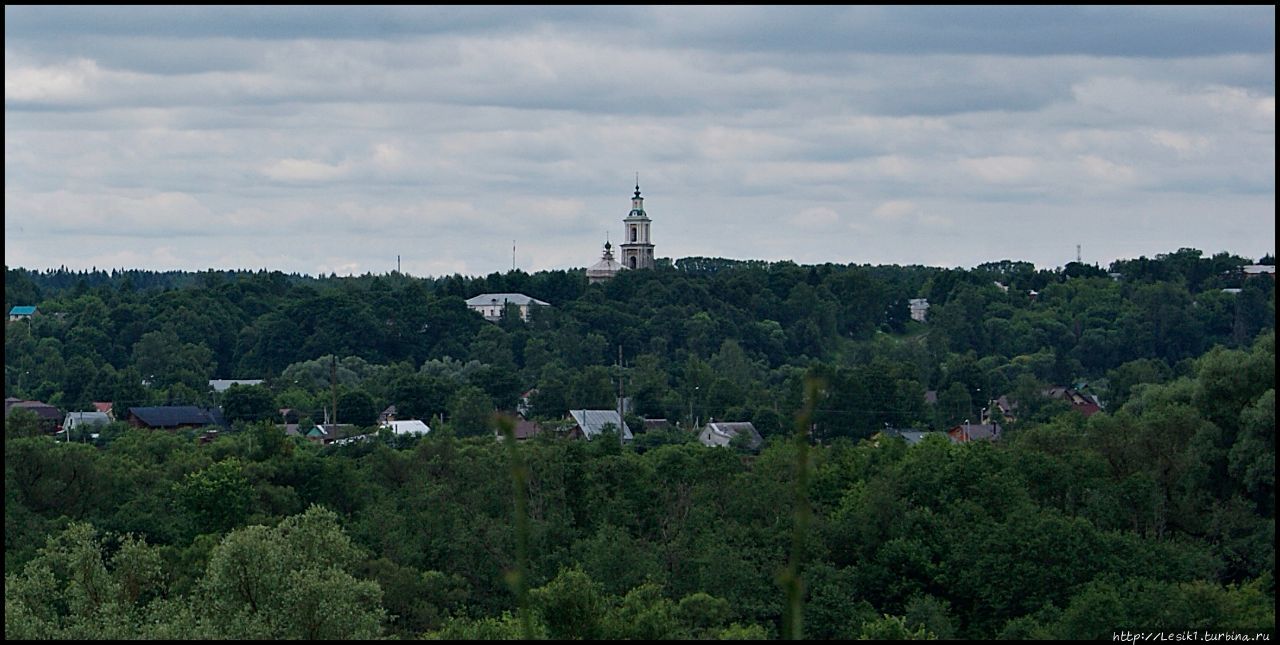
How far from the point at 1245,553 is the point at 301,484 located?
67.7 ft

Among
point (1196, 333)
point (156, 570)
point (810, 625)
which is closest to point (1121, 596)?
point (810, 625)

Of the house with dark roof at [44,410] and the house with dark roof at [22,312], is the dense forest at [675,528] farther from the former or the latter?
the house with dark roof at [22,312]

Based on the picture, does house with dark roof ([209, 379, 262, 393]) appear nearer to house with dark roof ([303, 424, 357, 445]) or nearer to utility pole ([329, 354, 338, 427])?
utility pole ([329, 354, 338, 427])

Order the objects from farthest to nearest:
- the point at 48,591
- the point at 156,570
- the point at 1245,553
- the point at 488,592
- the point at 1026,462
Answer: the point at 1026,462 < the point at 488,592 < the point at 1245,553 < the point at 156,570 < the point at 48,591

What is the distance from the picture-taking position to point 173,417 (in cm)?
6725

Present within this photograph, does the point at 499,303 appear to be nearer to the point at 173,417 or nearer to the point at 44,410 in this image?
the point at 44,410

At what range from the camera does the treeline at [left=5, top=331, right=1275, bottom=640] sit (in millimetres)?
21766

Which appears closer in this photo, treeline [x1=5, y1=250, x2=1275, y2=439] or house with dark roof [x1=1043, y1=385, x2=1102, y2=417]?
treeline [x1=5, y1=250, x2=1275, y2=439]

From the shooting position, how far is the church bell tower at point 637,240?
137375 mm

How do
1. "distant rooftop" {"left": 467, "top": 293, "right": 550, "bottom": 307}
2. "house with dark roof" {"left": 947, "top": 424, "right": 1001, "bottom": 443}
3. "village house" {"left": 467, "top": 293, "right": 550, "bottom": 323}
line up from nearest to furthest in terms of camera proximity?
"house with dark roof" {"left": 947, "top": 424, "right": 1001, "bottom": 443} < "village house" {"left": 467, "top": 293, "right": 550, "bottom": 323} < "distant rooftop" {"left": 467, "top": 293, "right": 550, "bottom": 307}

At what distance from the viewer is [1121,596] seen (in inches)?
945

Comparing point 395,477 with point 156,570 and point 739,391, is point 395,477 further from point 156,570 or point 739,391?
point 739,391

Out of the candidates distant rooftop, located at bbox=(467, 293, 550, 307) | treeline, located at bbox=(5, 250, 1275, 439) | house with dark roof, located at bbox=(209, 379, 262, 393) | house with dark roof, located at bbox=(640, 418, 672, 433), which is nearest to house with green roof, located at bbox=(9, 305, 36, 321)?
treeline, located at bbox=(5, 250, 1275, 439)

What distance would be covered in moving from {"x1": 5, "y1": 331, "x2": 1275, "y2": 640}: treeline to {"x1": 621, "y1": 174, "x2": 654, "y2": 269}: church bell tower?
97.1m
